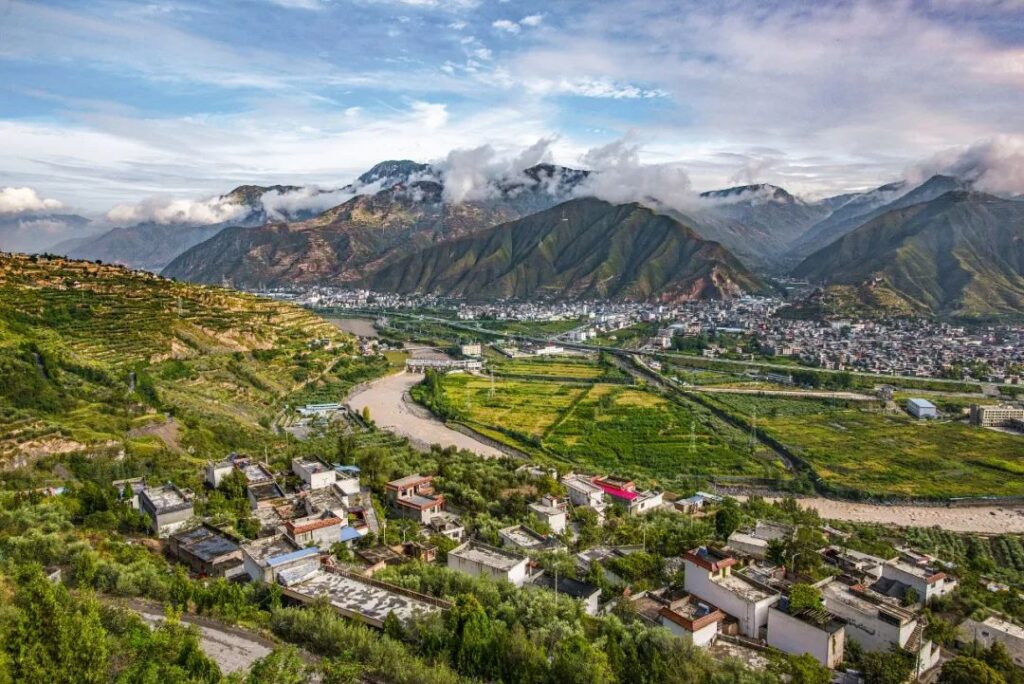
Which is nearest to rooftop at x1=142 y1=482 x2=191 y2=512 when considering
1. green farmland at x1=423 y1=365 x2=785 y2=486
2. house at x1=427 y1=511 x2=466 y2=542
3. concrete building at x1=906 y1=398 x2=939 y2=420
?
house at x1=427 y1=511 x2=466 y2=542

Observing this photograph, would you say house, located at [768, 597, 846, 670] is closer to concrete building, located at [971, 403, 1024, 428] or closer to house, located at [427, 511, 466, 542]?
house, located at [427, 511, 466, 542]

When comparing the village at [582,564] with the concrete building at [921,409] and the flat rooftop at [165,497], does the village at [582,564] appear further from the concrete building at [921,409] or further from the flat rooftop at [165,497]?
the concrete building at [921,409]

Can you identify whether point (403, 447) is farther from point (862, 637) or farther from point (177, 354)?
point (862, 637)

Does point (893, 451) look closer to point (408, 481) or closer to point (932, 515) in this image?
point (932, 515)

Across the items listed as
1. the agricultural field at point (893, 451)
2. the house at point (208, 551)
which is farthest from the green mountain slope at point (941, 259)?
the house at point (208, 551)

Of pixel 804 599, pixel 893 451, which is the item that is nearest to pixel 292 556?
pixel 804 599
